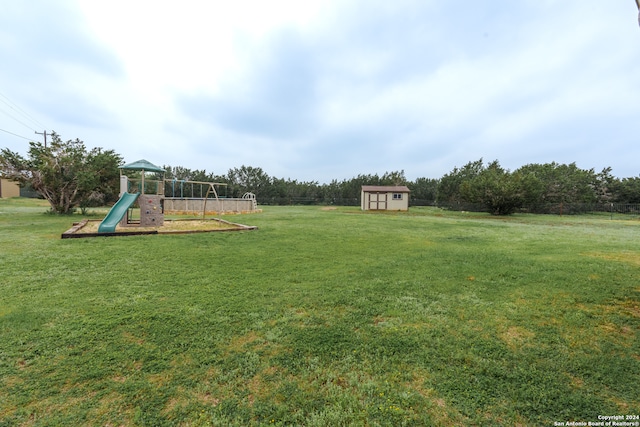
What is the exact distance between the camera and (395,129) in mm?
27891

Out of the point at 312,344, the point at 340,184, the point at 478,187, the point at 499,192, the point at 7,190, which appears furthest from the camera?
the point at 340,184

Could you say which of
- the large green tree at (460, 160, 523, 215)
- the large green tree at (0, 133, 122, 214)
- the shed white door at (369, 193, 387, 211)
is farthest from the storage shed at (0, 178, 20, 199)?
the large green tree at (460, 160, 523, 215)

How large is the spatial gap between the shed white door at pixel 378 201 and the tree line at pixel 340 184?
7.16 m

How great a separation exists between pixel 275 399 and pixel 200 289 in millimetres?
2201

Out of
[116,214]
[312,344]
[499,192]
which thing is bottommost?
[312,344]

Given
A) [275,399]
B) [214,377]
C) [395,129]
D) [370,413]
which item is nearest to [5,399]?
[214,377]

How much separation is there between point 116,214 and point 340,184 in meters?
33.7

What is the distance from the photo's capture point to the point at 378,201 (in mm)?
27734

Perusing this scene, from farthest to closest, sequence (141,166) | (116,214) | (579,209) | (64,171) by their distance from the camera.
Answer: (579,209) < (64,171) < (141,166) < (116,214)

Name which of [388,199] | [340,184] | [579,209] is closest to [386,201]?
[388,199]

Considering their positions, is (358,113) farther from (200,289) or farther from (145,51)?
(200,289)

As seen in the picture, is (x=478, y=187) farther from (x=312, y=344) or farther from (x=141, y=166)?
(x=312, y=344)

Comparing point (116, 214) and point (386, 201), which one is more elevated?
point (386, 201)

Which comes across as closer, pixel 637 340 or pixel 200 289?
pixel 637 340
